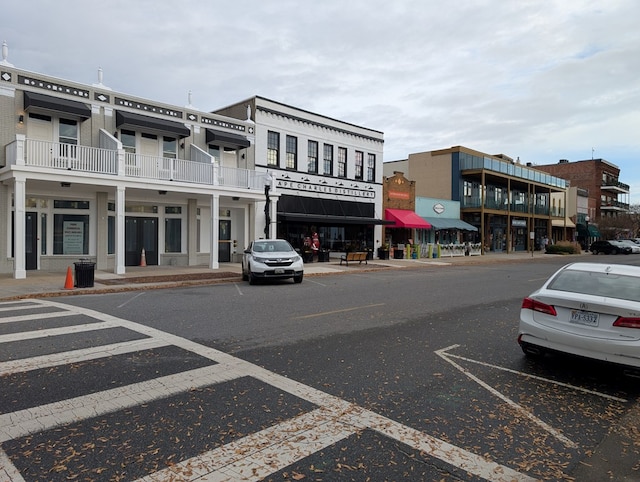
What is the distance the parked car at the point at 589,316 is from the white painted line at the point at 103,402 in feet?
12.9

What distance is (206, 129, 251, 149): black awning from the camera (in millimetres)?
22312

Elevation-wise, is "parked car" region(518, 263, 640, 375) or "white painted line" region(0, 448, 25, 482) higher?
"parked car" region(518, 263, 640, 375)

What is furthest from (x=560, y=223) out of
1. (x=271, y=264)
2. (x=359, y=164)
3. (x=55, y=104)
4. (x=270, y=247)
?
(x=55, y=104)

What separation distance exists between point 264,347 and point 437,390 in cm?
279

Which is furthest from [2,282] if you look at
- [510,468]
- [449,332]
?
[510,468]

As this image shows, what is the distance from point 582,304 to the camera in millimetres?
5469

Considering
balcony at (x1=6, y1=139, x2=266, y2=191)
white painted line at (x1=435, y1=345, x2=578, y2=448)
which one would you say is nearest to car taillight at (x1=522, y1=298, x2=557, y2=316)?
white painted line at (x1=435, y1=345, x2=578, y2=448)

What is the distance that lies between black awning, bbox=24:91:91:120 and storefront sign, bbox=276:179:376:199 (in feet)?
34.5

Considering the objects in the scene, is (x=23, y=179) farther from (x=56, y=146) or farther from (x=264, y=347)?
(x=264, y=347)

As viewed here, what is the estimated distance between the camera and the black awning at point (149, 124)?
63.3 ft

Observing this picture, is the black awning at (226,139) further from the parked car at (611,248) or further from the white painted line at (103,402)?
the parked car at (611,248)

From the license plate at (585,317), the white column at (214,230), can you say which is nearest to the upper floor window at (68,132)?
the white column at (214,230)

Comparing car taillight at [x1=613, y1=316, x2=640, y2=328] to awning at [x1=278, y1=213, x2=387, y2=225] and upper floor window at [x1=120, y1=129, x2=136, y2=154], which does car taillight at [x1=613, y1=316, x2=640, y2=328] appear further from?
awning at [x1=278, y1=213, x2=387, y2=225]

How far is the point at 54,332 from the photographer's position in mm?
7641
